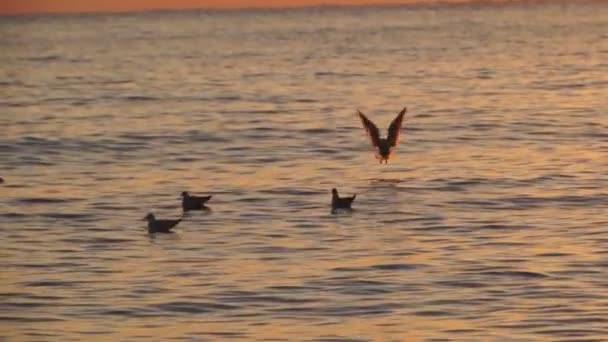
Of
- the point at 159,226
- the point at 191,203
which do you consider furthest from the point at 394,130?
the point at 159,226

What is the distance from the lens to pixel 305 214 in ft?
91.5

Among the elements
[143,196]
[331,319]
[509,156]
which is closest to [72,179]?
[143,196]

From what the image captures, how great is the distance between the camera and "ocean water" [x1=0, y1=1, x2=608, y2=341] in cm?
1909

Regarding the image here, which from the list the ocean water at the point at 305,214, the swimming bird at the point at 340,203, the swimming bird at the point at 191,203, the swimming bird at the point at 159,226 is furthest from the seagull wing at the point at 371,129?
the swimming bird at the point at 159,226

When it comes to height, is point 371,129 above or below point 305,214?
above

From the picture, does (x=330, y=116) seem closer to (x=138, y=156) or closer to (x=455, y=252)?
(x=138, y=156)

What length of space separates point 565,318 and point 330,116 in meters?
29.8

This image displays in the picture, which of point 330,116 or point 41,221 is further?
point 330,116

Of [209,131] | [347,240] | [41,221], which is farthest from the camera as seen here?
[209,131]

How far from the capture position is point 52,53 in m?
104

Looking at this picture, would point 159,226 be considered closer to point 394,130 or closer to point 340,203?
point 340,203

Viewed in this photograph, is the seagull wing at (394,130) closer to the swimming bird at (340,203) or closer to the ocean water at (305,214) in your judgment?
the ocean water at (305,214)

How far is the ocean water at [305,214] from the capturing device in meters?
19.1

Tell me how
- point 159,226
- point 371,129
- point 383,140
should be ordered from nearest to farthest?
point 159,226, point 371,129, point 383,140
